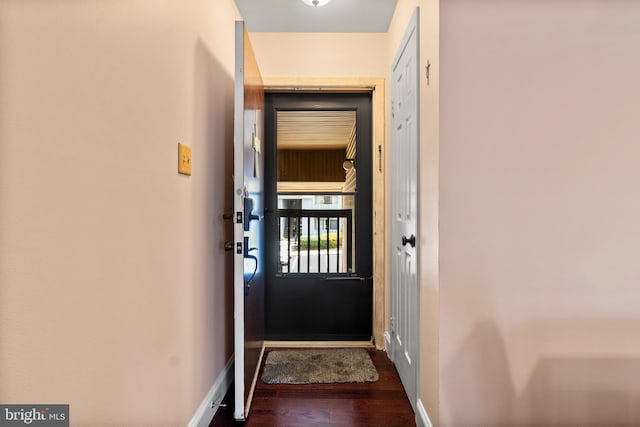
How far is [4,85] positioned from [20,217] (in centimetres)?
26

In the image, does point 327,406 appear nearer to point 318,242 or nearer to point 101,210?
point 318,242

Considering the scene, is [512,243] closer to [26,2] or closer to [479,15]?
[479,15]

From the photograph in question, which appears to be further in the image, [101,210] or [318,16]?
[318,16]

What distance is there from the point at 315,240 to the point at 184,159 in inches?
58.6

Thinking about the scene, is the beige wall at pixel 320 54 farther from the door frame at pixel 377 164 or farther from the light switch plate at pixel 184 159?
the light switch plate at pixel 184 159

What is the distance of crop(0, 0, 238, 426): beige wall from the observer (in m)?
0.66

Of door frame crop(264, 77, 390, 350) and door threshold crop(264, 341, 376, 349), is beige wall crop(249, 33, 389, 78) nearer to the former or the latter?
door frame crop(264, 77, 390, 350)

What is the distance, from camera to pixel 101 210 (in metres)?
0.87

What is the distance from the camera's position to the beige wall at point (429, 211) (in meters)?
1.38

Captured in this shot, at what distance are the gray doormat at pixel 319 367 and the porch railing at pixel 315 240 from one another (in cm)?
62

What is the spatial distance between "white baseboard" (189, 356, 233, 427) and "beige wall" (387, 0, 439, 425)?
105 centimetres

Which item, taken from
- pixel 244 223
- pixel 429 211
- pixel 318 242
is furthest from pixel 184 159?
pixel 318 242

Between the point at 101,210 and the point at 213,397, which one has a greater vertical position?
the point at 101,210
